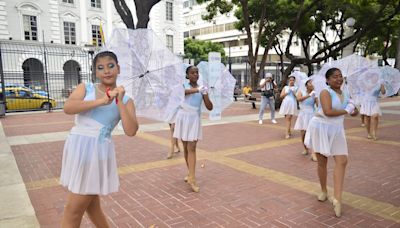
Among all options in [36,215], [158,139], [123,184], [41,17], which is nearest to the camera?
[36,215]

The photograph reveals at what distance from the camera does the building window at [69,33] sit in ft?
108

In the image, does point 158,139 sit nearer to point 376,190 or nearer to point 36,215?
point 36,215

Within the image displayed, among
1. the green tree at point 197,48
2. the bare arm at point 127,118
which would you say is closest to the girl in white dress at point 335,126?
the bare arm at point 127,118

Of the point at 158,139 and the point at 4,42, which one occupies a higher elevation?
the point at 4,42

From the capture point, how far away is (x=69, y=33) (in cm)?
3309

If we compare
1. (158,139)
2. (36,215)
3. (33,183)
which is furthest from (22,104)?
(36,215)

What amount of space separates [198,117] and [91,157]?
2484 millimetres

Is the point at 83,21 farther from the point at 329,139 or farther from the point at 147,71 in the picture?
the point at 329,139

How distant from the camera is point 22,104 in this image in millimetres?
16922

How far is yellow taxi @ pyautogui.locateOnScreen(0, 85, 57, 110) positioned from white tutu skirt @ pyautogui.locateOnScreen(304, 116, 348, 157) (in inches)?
614

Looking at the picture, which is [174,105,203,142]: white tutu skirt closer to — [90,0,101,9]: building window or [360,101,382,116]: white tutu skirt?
[360,101,382,116]: white tutu skirt

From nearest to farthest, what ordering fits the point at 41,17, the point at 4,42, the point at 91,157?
1. the point at 91,157
2. the point at 4,42
3. the point at 41,17

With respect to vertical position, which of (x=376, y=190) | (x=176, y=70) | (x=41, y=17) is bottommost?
(x=376, y=190)

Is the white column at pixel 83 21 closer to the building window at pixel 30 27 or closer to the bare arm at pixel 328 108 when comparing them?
the building window at pixel 30 27
